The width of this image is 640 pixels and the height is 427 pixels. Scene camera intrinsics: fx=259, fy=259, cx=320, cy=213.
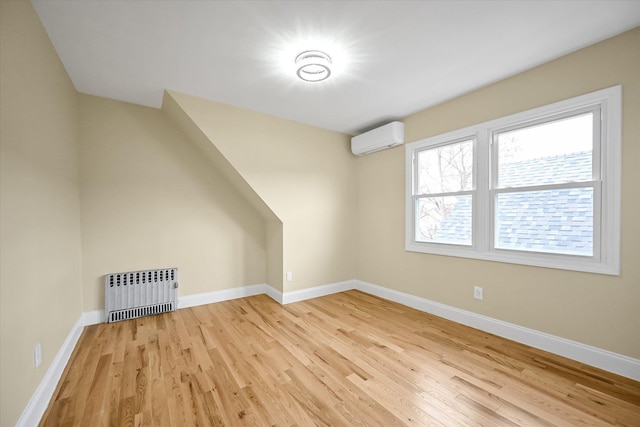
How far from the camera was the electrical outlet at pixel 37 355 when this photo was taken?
1.55m

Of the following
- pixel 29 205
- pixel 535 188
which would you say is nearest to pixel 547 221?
pixel 535 188

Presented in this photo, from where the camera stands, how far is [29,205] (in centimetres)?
157

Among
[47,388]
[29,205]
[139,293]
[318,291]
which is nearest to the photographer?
[29,205]

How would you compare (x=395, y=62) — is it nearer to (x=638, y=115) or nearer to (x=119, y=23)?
(x=638, y=115)

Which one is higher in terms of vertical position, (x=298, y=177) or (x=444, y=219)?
(x=298, y=177)

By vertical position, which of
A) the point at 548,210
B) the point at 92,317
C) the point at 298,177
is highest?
the point at 298,177

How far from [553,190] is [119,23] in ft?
11.8

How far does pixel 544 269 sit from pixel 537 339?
625 millimetres

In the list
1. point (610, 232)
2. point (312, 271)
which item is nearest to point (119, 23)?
point (312, 271)

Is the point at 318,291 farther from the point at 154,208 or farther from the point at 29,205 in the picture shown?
the point at 29,205

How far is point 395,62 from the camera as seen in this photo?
7.30 feet

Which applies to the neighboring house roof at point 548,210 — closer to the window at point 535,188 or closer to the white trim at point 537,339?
the window at point 535,188

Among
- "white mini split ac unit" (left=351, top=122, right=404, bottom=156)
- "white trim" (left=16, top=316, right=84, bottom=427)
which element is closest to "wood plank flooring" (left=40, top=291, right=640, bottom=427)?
"white trim" (left=16, top=316, right=84, bottom=427)

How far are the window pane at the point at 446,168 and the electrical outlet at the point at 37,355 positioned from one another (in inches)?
145
